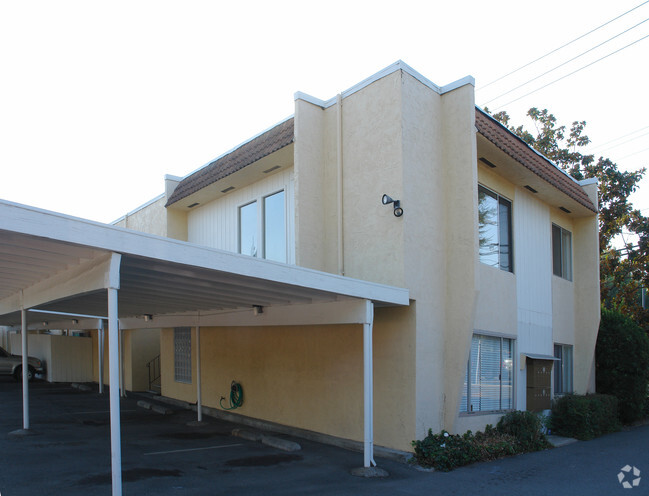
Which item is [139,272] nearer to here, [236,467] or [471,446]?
[236,467]

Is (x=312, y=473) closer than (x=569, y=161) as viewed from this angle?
Yes

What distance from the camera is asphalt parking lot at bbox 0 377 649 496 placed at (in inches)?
294

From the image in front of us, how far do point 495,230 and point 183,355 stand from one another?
9.75 m

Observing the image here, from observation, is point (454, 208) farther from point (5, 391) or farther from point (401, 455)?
point (5, 391)

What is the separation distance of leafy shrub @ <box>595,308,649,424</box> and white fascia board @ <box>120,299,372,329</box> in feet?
Answer: 32.4

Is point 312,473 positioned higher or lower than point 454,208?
lower

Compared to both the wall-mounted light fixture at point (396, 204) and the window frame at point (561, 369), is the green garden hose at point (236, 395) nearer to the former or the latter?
the wall-mounted light fixture at point (396, 204)

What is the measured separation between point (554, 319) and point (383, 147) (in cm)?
738

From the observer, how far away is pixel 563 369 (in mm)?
14992

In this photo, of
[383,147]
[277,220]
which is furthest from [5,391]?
[383,147]

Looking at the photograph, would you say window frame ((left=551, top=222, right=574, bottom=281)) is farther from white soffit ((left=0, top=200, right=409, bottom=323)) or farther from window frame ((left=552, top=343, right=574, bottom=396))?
white soffit ((left=0, top=200, right=409, bottom=323))

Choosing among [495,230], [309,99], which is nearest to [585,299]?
[495,230]

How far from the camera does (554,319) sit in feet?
47.1

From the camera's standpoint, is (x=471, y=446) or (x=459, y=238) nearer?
(x=471, y=446)
